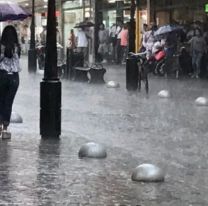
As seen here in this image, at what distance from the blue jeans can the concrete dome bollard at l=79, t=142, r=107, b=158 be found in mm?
1848

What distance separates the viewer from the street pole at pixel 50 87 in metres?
11.1

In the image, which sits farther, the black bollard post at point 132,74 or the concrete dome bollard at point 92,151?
the black bollard post at point 132,74


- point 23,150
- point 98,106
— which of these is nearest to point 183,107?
point 98,106

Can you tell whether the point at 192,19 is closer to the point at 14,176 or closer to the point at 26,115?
the point at 26,115

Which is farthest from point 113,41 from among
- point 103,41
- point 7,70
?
point 7,70

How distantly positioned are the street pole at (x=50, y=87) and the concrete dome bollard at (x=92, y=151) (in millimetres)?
1425

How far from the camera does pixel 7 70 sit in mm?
11102

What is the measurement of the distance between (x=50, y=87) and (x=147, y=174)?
332cm

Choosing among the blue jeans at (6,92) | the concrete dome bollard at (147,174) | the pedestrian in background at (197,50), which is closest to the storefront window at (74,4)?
the pedestrian in background at (197,50)

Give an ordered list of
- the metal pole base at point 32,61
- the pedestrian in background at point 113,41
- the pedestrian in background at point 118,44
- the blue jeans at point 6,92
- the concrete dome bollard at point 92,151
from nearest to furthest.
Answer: the concrete dome bollard at point 92,151, the blue jeans at point 6,92, the metal pole base at point 32,61, the pedestrian in background at point 118,44, the pedestrian in background at point 113,41

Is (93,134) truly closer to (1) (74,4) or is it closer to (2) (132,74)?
(2) (132,74)

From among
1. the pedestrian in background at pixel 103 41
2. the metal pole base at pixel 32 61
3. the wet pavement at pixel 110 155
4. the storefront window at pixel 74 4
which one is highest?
the storefront window at pixel 74 4

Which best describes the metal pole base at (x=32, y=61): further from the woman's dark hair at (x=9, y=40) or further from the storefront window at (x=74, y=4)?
the woman's dark hair at (x=9, y=40)

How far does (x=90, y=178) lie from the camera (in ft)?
27.7
